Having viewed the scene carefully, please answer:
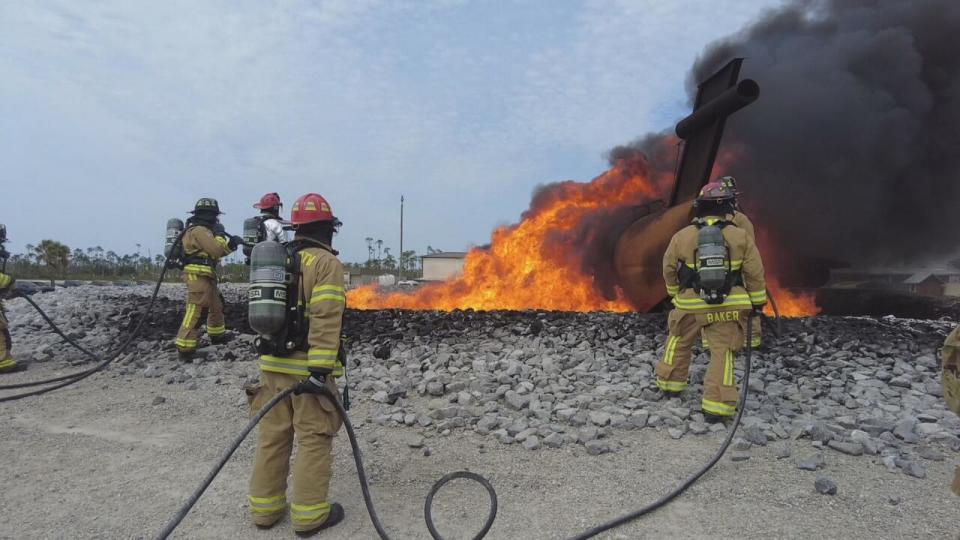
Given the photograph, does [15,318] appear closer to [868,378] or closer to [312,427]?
[312,427]

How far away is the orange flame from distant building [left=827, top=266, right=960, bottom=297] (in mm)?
5660

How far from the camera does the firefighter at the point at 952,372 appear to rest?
200 cm

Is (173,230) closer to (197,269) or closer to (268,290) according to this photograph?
(197,269)

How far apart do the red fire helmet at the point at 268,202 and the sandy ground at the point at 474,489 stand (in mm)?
3941

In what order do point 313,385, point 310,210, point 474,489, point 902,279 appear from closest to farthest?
point 313,385 → point 310,210 → point 474,489 → point 902,279

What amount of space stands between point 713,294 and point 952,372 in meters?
3.48

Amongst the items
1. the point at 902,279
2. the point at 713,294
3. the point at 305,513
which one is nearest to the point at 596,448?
the point at 713,294

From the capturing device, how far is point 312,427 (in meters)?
3.55

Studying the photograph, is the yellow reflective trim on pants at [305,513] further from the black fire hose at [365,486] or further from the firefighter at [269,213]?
the firefighter at [269,213]

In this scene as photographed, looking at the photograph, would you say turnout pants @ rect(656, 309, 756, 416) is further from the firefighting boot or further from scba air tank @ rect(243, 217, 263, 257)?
scba air tank @ rect(243, 217, 263, 257)

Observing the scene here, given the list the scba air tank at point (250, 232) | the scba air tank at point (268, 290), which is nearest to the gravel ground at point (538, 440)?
the scba air tank at point (268, 290)

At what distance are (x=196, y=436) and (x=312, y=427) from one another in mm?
2611

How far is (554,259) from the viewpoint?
12.2 meters

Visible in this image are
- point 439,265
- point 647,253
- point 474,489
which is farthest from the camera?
point 439,265
